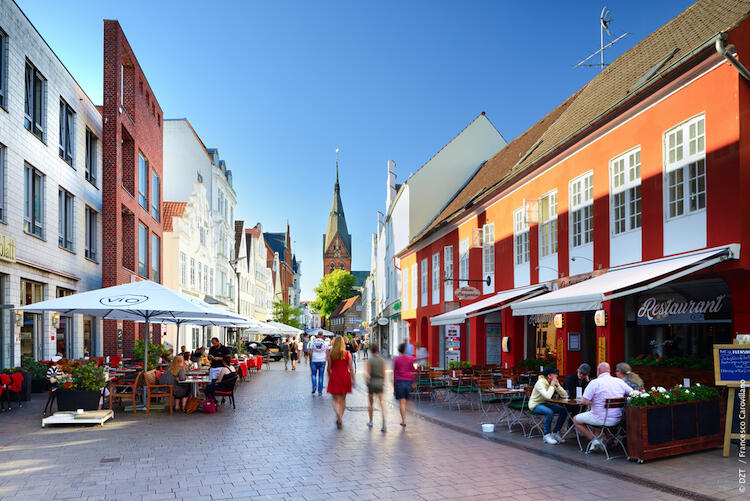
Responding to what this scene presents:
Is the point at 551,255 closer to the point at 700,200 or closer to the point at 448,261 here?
the point at 700,200

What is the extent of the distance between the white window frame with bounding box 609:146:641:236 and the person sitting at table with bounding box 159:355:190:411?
10.2 m

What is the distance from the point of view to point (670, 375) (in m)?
11.7

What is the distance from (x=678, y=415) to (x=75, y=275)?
1890 cm

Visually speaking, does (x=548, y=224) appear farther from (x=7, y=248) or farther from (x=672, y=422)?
(x=7, y=248)

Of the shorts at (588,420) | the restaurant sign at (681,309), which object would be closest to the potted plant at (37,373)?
the shorts at (588,420)

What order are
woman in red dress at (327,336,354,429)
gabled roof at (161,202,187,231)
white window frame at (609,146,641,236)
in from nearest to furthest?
woman in red dress at (327,336,354,429)
white window frame at (609,146,641,236)
gabled roof at (161,202,187,231)

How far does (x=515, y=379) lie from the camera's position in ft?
55.9

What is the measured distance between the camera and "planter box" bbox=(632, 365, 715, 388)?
10898 mm

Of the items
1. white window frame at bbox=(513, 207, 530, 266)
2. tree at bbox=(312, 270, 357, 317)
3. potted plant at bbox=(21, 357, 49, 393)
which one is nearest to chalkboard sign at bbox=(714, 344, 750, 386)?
white window frame at bbox=(513, 207, 530, 266)

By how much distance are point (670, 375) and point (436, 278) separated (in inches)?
721

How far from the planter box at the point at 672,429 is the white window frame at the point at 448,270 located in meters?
17.6

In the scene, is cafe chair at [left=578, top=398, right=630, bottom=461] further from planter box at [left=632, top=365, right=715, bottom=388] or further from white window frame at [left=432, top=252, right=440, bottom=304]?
white window frame at [left=432, top=252, right=440, bottom=304]

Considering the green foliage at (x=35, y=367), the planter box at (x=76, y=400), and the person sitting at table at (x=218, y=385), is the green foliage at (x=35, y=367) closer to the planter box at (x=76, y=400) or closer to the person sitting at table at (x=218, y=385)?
the planter box at (x=76, y=400)

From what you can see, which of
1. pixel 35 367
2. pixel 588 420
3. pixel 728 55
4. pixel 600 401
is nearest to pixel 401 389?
pixel 588 420
